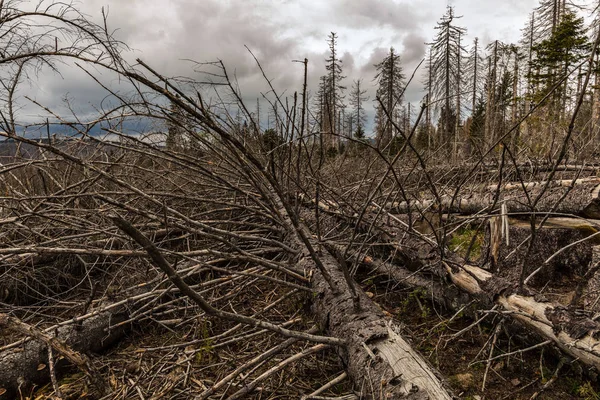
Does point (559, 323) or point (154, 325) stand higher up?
point (559, 323)

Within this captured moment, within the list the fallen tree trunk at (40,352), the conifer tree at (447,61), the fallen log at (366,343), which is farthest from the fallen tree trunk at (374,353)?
the conifer tree at (447,61)

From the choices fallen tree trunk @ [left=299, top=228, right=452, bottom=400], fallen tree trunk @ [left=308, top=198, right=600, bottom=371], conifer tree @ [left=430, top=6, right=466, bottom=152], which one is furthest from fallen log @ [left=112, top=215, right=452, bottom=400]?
conifer tree @ [left=430, top=6, right=466, bottom=152]

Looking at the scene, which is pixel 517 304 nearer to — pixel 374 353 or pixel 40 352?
pixel 374 353

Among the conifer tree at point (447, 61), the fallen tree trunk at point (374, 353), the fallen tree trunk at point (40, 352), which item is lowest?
the fallen tree trunk at point (40, 352)

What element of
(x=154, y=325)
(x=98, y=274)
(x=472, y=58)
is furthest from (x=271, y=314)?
(x=472, y=58)

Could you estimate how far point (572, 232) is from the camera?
3.21 meters

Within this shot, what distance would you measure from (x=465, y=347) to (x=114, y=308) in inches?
104

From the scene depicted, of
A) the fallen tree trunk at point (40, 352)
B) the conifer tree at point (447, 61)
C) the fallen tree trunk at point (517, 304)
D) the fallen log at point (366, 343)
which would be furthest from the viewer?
the conifer tree at point (447, 61)

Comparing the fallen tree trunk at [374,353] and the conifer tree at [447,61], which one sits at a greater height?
the conifer tree at [447,61]

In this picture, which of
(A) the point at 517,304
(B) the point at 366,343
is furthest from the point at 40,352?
(A) the point at 517,304

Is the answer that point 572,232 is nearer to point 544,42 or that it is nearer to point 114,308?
point 114,308

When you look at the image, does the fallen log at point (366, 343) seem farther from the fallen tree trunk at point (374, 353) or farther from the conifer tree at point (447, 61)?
the conifer tree at point (447, 61)

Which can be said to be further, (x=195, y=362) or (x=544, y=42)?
(x=544, y=42)

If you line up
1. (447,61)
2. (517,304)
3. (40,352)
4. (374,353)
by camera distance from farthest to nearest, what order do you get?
(447,61), (40,352), (517,304), (374,353)
